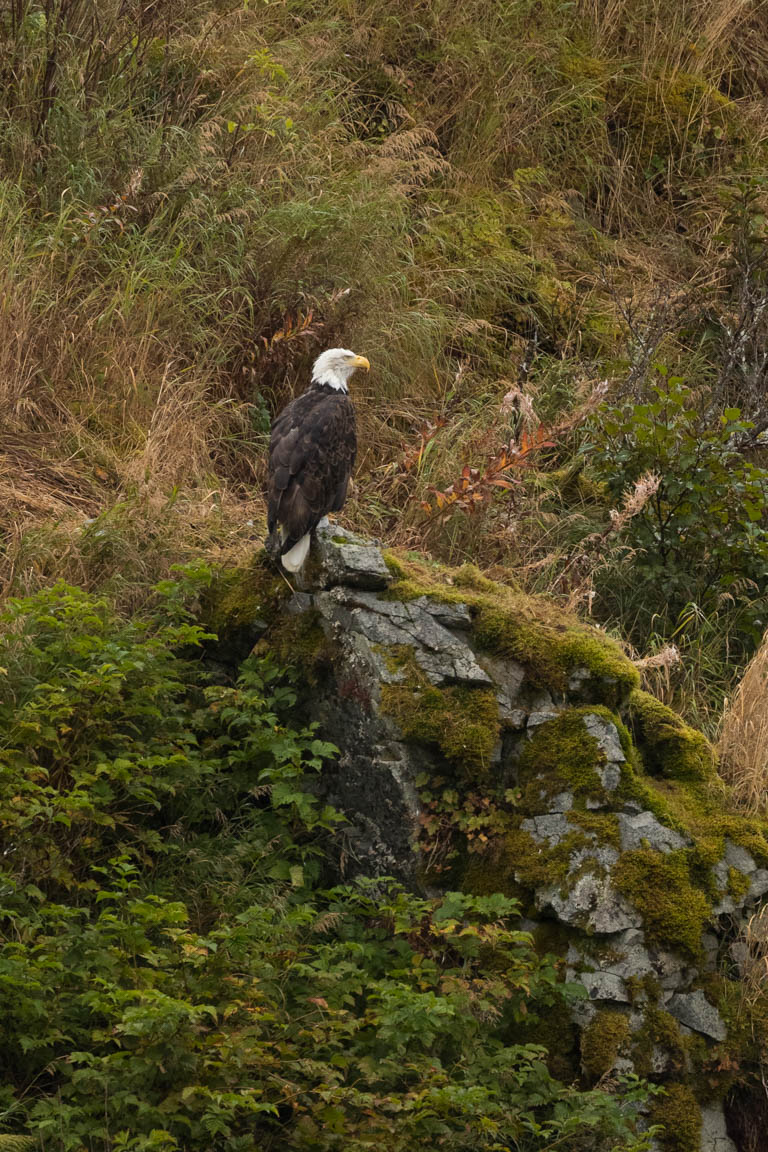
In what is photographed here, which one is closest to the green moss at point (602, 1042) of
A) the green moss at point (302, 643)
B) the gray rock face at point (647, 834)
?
the gray rock face at point (647, 834)

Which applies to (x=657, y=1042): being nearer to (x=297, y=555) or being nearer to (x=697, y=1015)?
(x=697, y=1015)

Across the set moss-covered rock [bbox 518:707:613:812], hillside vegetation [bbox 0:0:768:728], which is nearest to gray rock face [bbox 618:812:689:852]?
moss-covered rock [bbox 518:707:613:812]

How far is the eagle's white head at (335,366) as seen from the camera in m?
6.39

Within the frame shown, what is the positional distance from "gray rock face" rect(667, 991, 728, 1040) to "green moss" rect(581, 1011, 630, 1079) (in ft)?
0.80

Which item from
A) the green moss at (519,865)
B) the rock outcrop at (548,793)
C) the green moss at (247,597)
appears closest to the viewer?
the rock outcrop at (548,793)

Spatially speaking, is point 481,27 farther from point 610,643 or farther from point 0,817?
point 0,817

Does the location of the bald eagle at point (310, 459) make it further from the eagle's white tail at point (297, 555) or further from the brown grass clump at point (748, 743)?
the brown grass clump at point (748, 743)

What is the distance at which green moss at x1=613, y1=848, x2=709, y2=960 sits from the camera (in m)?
4.69

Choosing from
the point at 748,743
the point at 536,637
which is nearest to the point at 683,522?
the point at 748,743

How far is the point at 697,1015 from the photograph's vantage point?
4.68m

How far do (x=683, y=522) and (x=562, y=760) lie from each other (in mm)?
2131

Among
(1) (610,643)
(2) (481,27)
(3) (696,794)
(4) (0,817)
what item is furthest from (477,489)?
(2) (481,27)

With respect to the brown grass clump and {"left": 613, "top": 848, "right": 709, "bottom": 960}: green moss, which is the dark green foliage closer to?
{"left": 613, "top": 848, "right": 709, "bottom": 960}: green moss

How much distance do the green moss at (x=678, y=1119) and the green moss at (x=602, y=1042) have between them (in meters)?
0.21
